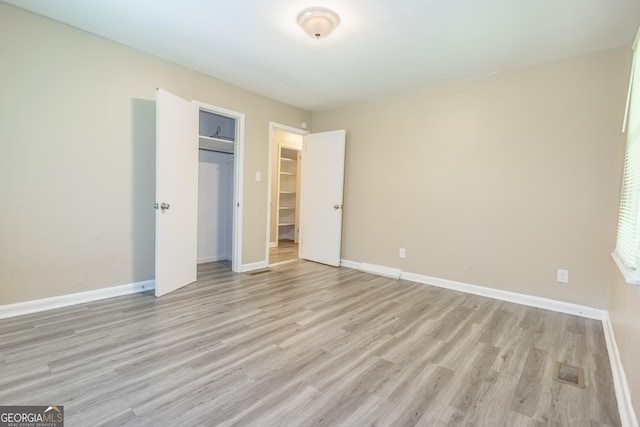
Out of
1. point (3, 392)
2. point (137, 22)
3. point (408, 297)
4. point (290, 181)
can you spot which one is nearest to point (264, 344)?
point (3, 392)

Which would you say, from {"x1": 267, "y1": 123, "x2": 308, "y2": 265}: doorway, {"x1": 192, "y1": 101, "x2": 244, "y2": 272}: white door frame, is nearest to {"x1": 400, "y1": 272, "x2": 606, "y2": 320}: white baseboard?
{"x1": 192, "y1": 101, "x2": 244, "y2": 272}: white door frame

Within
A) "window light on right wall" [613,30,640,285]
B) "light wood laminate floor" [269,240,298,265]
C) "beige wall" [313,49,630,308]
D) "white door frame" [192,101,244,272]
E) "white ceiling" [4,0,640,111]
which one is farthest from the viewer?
"light wood laminate floor" [269,240,298,265]

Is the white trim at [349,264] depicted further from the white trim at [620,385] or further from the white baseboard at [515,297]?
the white trim at [620,385]

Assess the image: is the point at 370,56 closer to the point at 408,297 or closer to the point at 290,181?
the point at 408,297

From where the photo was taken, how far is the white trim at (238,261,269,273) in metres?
4.08

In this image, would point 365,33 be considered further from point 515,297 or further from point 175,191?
point 515,297

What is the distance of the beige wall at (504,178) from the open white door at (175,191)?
2320 millimetres

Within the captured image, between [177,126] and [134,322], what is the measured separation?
1920 millimetres

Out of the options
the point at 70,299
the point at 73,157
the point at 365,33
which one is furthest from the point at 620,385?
the point at 73,157

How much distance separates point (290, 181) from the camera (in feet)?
21.9

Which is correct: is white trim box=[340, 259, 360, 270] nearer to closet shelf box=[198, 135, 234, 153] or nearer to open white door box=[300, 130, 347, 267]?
open white door box=[300, 130, 347, 267]

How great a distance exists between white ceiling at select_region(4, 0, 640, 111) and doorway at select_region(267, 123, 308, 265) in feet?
8.81

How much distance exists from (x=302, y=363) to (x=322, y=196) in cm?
305

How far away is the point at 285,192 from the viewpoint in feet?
21.3
